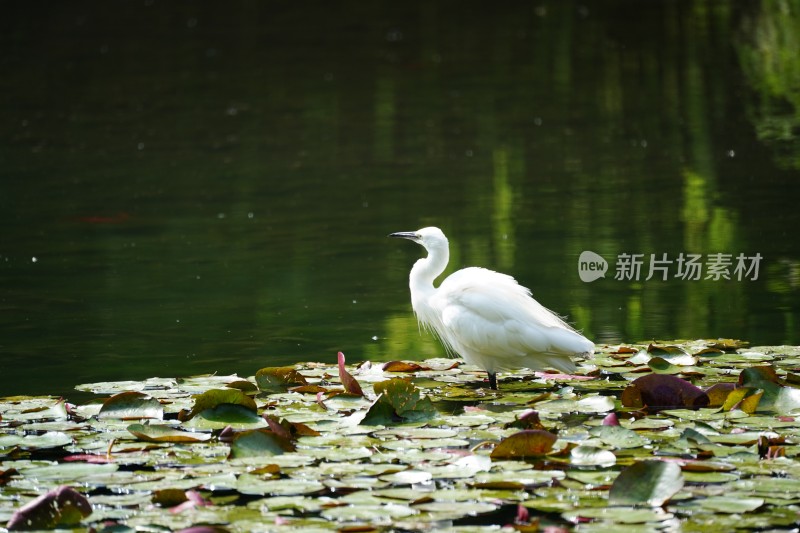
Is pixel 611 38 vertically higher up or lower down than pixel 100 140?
higher up

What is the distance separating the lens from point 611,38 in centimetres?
1666

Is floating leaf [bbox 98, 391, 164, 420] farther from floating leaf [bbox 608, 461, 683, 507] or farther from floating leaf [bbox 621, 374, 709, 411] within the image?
floating leaf [bbox 608, 461, 683, 507]

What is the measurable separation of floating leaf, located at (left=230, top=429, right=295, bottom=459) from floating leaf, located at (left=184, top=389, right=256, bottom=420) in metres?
0.38

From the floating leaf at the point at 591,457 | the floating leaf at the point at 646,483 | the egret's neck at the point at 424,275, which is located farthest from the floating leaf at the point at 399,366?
the floating leaf at the point at 646,483

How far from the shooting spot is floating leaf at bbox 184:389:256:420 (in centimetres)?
420

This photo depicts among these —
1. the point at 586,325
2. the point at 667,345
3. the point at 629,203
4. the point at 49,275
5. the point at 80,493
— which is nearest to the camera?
the point at 80,493

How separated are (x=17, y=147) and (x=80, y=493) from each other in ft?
27.7

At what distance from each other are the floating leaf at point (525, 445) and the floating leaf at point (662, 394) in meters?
0.66

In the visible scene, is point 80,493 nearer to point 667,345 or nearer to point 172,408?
point 172,408

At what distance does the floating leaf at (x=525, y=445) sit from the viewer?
367 cm

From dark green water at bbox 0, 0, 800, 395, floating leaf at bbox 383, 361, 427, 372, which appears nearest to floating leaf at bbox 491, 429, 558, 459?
floating leaf at bbox 383, 361, 427, 372

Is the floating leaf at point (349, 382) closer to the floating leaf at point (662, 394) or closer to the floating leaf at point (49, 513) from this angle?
the floating leaf at point (662, 394)

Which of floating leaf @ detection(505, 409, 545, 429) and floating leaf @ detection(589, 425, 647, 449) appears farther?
floating leaf @ detection(505, 409, 545, 429)

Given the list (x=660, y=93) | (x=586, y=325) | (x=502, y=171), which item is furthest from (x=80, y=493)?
(x=660, y=93)
